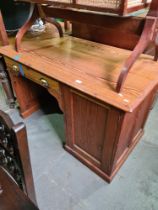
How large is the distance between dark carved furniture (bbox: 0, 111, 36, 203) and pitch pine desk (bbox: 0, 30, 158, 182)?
464mm

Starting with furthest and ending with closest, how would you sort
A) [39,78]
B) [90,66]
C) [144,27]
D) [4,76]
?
[4,76] < [39,78] < [90,66] < [144,27]

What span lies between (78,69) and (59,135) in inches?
31.5

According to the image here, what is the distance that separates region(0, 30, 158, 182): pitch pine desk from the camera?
35.3 inches

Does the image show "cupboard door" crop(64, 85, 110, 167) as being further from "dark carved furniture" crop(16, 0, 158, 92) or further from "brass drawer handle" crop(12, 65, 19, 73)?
"brass drawer handle" crop(12, 65, 19, 73)

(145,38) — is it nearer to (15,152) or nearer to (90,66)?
(90,66)

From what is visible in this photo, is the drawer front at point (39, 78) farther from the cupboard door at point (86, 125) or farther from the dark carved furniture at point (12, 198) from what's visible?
the dark carved furniture at point (12, 198)

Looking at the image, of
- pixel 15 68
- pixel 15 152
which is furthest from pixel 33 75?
pixel 15 152

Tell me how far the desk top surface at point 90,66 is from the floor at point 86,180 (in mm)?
751

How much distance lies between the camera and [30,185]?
731mm

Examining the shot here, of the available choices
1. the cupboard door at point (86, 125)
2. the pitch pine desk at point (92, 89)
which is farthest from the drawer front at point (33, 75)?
the cupboard door at point (86, 125)

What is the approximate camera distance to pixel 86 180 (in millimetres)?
1301

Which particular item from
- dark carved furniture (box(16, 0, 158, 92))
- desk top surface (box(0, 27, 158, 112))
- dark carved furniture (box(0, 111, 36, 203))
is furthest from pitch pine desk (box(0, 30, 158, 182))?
dark carved furniture (box(0, 111, 36, 203))

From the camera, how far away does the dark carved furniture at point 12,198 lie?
526 mm

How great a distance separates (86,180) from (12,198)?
2.77 feet
